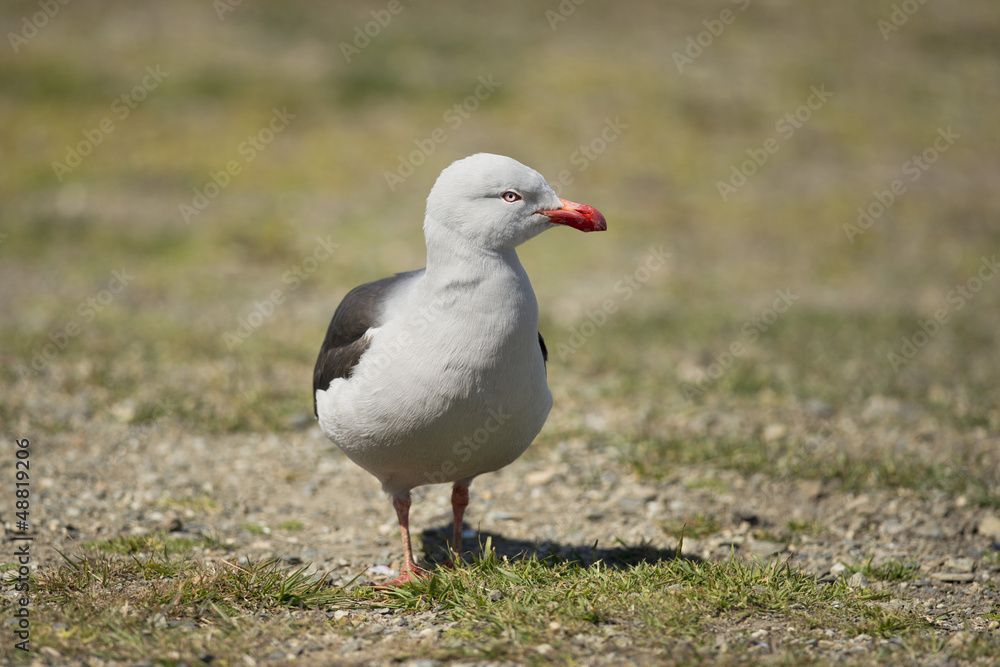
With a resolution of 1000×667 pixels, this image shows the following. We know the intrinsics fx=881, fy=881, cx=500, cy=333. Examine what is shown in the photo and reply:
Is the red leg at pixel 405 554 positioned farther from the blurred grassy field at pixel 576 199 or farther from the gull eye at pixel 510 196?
the blurred grassy field at pixel 576 199

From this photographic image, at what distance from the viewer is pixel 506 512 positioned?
20.6 ft

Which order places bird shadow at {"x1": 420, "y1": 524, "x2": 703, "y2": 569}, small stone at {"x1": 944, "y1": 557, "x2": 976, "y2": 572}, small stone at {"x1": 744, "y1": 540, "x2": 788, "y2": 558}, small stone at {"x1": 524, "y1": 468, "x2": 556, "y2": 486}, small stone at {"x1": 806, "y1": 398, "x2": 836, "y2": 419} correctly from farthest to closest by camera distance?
small stone at {"x1": 806, "y1": 398, "x2": 836, "y2": 419}
small stone at {"x1": 524, "y1": 468, "x2": 556, "y2": 486}
small stone at {"x1": 744, "y1": 540, "x2": 788, "y2": 558}
small stone at {"x1": 944, "y1": 557, "x2": 976, "y2": 572}
bird shadow at {"x1": 420, "y1": 524, "x2": 703, "y2": 569}

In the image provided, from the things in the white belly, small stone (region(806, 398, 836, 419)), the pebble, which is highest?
the white belly

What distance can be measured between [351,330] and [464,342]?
39.6 inches

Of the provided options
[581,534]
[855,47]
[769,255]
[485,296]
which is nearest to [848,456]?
[581,534]

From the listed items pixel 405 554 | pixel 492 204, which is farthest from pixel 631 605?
pixel 492 204

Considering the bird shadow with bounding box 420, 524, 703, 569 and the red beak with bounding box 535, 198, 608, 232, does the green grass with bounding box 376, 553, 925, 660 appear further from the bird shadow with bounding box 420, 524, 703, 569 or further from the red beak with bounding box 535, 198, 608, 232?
the red beak with bounding box 535, 198, 608, 232

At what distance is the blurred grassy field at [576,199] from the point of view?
789 centimetres

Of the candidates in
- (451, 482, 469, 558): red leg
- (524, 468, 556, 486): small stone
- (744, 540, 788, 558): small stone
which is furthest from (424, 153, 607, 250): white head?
(524, 468, 556, 486): small stone

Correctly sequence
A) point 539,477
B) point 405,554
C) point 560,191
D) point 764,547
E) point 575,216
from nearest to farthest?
point 575,216
point 405,554
point 764,547
point 539,477
point 560,191

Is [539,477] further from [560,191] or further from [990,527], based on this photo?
[560,191]

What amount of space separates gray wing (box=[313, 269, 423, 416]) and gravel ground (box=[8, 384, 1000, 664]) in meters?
1.16

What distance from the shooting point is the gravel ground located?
5.34 meters

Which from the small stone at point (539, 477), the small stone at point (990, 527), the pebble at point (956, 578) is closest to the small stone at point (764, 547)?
the pebble at point (956, 578)
